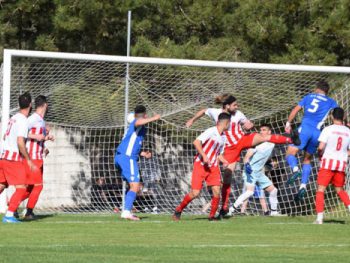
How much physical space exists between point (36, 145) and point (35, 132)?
1.07ft

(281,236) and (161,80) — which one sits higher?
(161,80)

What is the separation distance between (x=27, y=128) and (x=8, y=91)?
2.76 meters

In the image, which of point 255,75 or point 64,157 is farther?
point 64,157

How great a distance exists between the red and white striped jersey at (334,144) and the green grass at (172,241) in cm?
100

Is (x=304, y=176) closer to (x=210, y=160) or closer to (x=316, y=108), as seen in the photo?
(x=316, y=108)

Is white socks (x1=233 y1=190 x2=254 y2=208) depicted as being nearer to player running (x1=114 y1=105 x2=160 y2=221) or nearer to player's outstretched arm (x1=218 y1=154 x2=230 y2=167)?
player's outstretched arm (x1=218 y1=154 x2=230 y2=167)

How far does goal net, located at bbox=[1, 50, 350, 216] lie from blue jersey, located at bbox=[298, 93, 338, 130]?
152 cm

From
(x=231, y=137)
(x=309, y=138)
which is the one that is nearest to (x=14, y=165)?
(x=231, y=137)

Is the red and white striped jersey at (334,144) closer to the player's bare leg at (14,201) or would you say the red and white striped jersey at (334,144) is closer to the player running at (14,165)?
the player running at (14,165)

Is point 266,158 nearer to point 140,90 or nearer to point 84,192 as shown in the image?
point 140,90

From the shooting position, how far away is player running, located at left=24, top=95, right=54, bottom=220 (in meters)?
16.8

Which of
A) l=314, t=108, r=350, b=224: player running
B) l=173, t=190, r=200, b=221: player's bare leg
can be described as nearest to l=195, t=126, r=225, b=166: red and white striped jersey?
l=173, t=190, r=200, b=221: player's bare leg

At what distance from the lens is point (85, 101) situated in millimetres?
20984

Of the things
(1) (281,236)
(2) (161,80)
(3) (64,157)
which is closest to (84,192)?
(3) (64,157)
